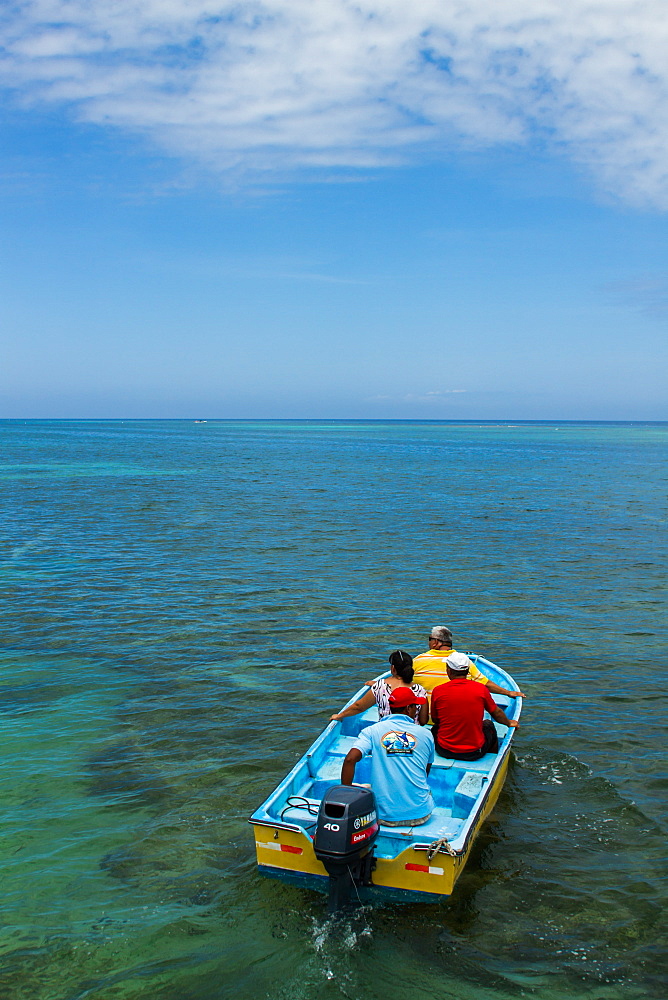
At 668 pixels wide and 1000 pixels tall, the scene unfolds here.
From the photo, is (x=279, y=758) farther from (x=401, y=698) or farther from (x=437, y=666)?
(x=401, y=698)

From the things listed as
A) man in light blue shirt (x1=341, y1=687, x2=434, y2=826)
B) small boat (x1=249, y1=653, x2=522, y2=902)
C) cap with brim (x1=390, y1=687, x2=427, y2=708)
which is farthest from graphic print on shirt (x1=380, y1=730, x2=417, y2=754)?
cap with brim (x1=390, y1=687, x2=427, y2=708)

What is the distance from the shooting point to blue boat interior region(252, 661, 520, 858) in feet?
22.5

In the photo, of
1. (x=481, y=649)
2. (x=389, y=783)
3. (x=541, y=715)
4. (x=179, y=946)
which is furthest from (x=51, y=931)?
(x=481, y=649)

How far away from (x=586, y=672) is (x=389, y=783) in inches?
285

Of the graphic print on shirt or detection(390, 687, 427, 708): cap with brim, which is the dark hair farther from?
A: the graphic print on shirt

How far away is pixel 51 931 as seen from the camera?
661 cm

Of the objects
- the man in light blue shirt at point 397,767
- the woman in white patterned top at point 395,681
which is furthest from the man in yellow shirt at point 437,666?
Answer: the man in light blue shirt at point 397,767

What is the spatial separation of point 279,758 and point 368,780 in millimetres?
2603

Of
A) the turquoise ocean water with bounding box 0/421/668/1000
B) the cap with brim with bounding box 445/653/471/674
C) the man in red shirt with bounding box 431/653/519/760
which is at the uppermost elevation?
the cap with brim with bounding box 445/653/471/674

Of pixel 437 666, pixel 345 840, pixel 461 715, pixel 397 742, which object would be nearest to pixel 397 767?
pixel 397 742

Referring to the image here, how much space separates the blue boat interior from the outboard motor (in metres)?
0.29

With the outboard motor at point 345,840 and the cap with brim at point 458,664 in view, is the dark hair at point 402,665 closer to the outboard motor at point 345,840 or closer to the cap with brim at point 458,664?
the cap with brim at point 458,664

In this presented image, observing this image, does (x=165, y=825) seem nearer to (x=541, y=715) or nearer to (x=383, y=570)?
(x=541, y=715)

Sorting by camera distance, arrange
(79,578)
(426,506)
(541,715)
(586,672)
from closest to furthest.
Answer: (541,715), (586,672), (79,578), (426,506)
